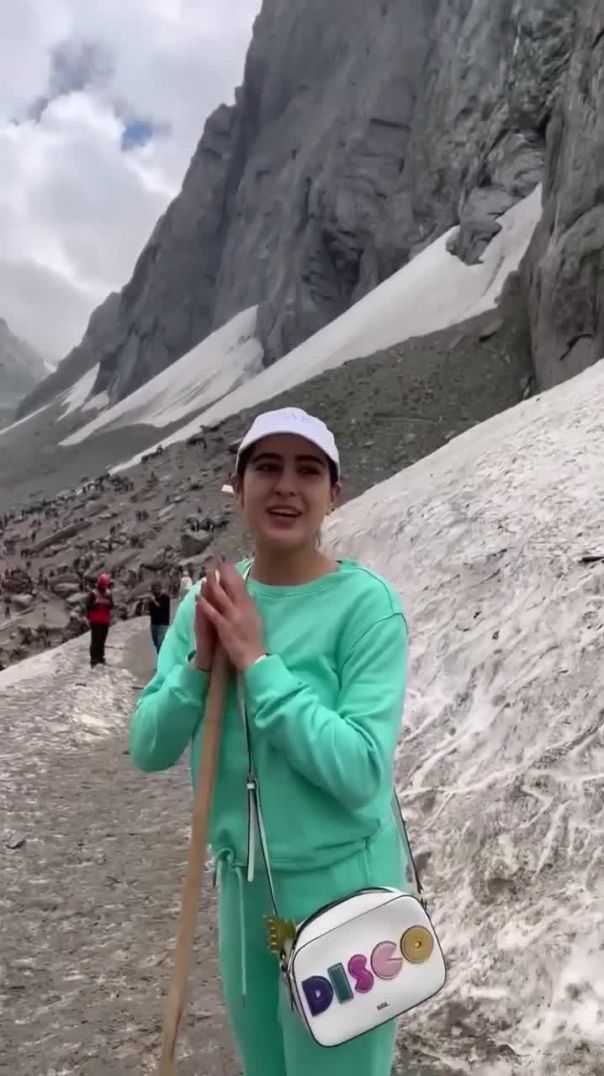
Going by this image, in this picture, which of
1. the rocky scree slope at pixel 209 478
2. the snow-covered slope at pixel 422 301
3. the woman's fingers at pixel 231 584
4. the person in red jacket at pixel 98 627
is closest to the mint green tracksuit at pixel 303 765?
the woman's fingers at pixel 231 584

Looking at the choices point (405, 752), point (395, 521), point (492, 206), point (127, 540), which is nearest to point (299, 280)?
point (492, 206)

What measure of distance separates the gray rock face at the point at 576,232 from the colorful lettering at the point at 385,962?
25924mm

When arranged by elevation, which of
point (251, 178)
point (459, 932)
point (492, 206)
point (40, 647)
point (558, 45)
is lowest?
point (40, 647)

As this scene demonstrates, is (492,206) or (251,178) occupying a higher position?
(251,178)

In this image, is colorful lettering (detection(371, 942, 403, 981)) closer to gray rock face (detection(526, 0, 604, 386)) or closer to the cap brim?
the cap brim

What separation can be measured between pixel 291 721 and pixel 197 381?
72.7m

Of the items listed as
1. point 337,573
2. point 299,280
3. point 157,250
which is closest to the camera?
point 337,573

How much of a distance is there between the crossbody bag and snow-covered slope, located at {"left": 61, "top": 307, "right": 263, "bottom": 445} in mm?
63709

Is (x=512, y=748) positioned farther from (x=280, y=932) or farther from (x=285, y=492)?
(x=285, y=492)

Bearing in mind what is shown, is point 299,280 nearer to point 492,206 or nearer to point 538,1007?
point 492,206

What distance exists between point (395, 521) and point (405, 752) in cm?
554

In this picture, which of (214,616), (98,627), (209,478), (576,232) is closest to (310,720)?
(214,616)

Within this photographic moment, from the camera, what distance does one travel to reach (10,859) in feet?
22.4

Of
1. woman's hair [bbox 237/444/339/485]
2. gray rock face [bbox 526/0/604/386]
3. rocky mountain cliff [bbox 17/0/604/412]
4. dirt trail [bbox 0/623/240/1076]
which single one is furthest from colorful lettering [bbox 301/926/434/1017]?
rocky mountain cliff [bbox 17/0/604/412]
